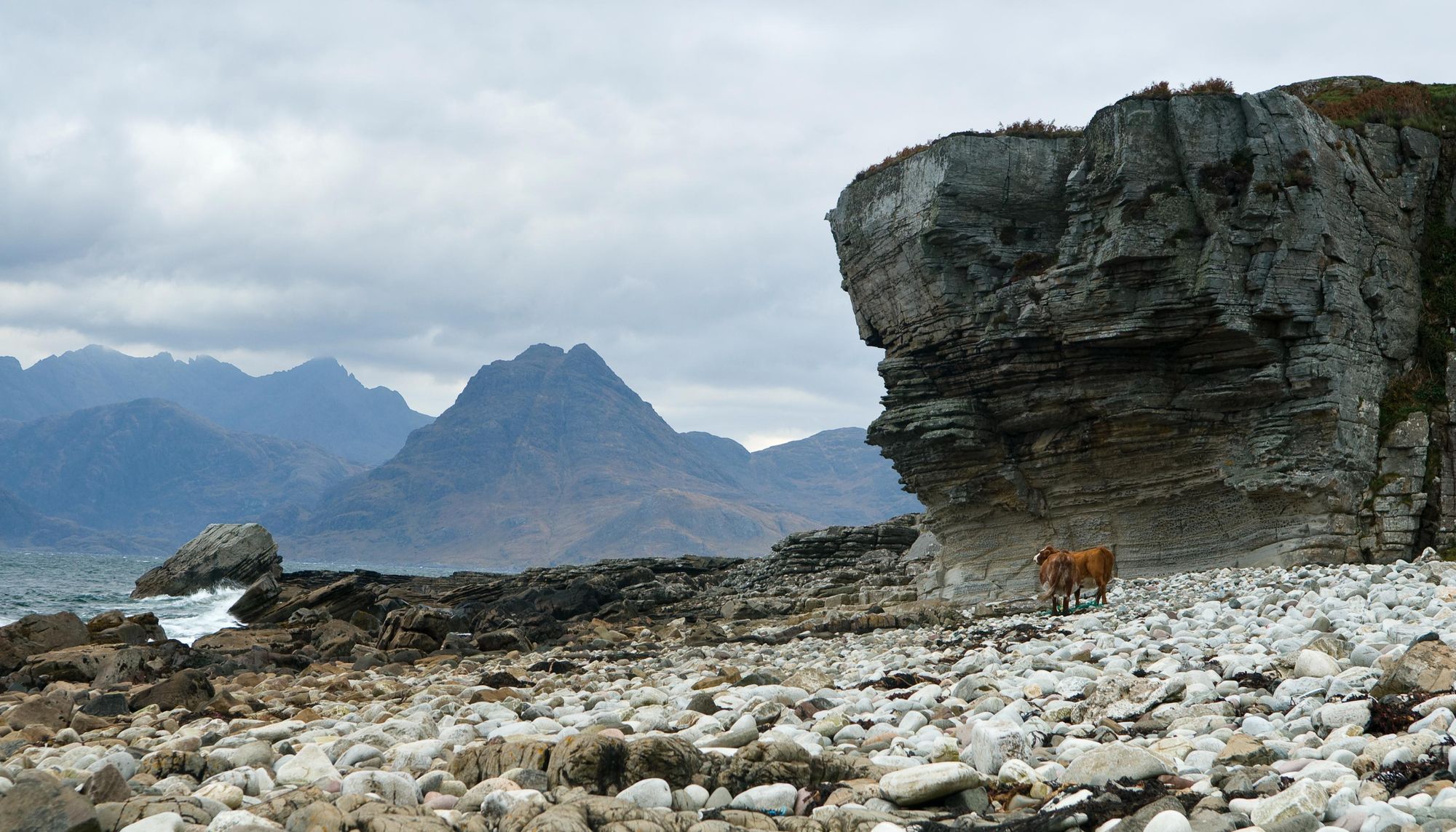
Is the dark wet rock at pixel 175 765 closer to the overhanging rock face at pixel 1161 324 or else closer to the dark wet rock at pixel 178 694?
the dark wet rock at pixel 178 694

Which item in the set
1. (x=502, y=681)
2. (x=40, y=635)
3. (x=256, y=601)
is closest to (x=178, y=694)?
(x=502, y=681)

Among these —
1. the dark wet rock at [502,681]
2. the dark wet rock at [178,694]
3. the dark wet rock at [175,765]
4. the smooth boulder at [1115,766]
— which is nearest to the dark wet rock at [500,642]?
the dark wet rock at [502,681]

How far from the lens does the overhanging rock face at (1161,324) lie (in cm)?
2488

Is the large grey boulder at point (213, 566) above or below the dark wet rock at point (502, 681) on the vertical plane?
below

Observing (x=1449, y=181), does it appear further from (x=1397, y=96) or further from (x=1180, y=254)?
(x=1180, y=254)

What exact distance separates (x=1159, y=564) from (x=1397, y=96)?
14.3 metres

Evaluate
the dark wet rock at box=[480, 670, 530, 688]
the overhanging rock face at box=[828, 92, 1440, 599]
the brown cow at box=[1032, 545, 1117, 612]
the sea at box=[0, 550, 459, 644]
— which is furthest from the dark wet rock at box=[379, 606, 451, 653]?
the brown cow at box=[1032, 545, 1117, 612]

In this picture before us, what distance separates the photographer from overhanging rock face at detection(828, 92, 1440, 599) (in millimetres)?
24875

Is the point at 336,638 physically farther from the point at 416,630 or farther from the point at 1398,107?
the point at 1398,107

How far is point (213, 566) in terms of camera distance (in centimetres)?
6238

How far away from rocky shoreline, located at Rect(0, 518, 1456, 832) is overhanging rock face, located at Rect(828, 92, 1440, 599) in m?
7.50

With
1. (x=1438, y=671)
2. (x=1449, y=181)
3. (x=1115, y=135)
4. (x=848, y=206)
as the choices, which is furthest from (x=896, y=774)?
(x=1449, y=181)

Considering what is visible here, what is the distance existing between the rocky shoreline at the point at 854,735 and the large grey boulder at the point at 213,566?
157 feet

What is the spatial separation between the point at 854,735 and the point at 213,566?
206ft
